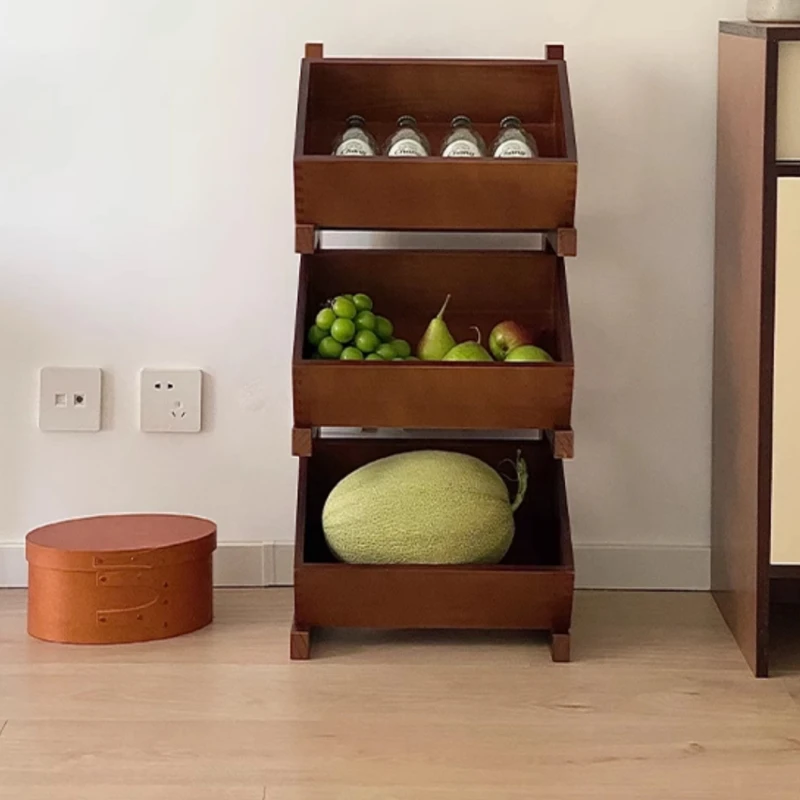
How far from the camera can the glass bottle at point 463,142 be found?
2.02 meters

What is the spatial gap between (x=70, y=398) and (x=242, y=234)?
37cm

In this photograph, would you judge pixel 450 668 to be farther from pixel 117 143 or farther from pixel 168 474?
pixel 117 143

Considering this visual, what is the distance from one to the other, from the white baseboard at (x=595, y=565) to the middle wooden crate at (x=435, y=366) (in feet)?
1.29

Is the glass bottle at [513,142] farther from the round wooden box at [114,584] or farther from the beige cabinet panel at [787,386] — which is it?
the round wooden box at [114,584]

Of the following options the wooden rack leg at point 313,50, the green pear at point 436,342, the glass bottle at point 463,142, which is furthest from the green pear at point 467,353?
the wooden rack leg at point 313,50

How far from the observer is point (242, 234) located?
2297 millimetres

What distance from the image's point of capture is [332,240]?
2.30m

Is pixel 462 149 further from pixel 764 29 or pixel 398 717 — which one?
pixel 398 717

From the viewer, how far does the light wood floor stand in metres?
1.58

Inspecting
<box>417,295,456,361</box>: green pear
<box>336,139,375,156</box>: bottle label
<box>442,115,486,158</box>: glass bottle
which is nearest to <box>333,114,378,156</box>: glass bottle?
<box>336,139,375,156</box>: bottle label

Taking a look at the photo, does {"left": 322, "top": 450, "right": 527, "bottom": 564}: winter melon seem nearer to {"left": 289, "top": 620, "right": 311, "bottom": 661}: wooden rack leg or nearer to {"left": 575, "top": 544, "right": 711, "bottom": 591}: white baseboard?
{"left": 289, "top": 620, "right": 311, "bottom": 661}: wooden rack leg

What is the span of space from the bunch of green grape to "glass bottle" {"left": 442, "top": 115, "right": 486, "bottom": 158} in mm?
237

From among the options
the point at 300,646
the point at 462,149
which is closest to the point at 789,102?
the point at 462,149

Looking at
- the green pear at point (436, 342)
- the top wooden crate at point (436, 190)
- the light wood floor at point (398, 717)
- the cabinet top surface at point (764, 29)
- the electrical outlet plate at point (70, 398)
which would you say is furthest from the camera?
the electrical outlet plate at point (70, 398)
